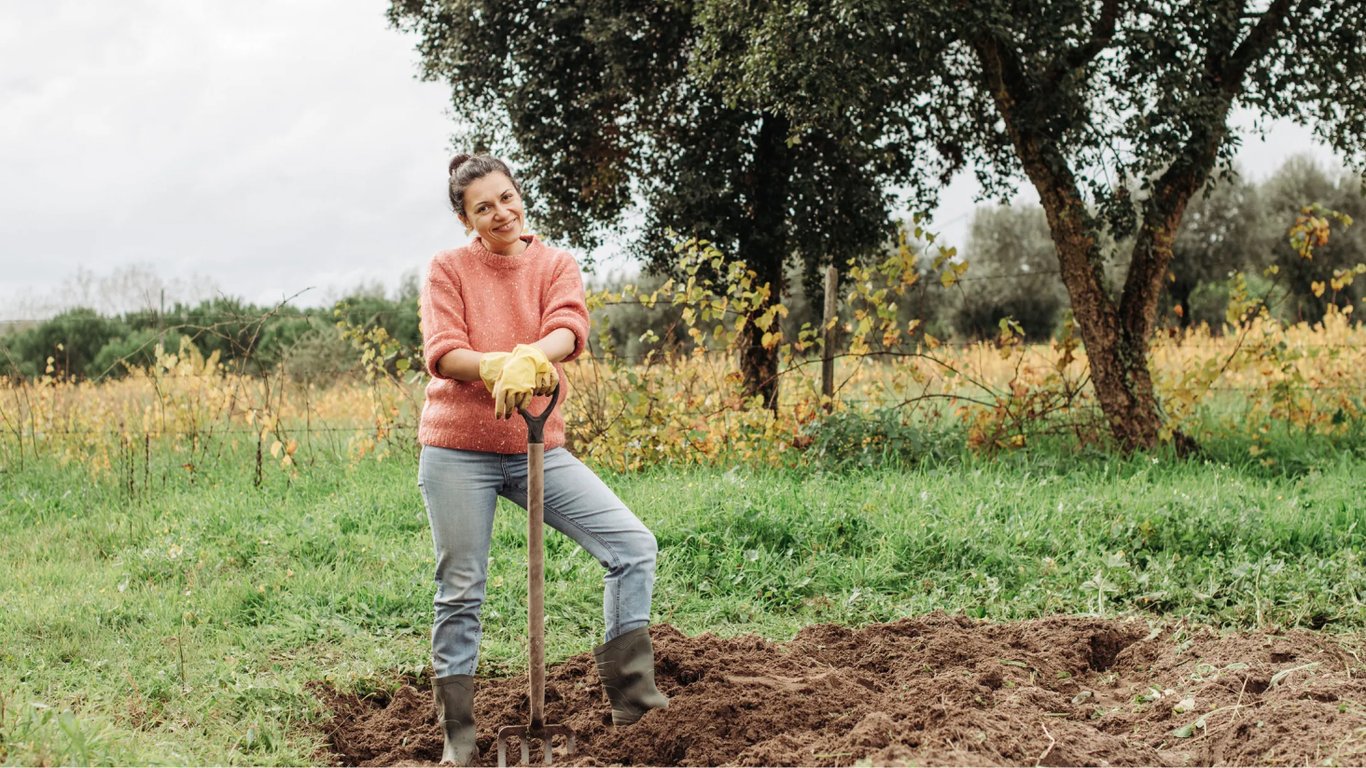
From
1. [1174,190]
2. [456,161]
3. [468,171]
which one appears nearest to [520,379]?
[468,171]

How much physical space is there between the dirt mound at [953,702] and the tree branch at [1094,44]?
15.7 feet

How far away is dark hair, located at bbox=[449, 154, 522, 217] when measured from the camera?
369 cm

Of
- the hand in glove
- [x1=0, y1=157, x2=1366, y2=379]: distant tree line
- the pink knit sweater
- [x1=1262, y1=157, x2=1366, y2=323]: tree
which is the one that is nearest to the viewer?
the hand in glove

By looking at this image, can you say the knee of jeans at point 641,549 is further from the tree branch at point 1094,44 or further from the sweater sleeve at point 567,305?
the tree branch at point 1094,44

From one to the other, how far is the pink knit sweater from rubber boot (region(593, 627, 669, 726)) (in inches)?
28.4

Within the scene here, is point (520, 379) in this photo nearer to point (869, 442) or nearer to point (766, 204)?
point (869, 442)

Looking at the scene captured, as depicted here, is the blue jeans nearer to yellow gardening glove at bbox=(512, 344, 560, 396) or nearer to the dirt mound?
yellow gardening glove at bbox=(512, 344, 560, 396)

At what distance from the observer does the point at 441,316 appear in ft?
11.8

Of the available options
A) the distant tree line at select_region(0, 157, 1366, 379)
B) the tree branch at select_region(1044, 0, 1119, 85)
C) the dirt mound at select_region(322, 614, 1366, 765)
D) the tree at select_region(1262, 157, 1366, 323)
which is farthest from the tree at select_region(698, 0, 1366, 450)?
the tree at select_region(1262, 157, 1366, 323)

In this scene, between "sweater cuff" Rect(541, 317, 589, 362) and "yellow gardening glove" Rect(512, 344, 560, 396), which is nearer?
"yellow gardening glove" Rect(512, 344, 560, 396)

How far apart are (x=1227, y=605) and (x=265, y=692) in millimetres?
4455

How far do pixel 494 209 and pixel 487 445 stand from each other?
30.3 inches

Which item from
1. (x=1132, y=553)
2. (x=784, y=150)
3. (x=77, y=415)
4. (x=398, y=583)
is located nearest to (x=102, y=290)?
(x=77, y=415)

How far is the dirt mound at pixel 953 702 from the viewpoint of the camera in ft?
11.7
